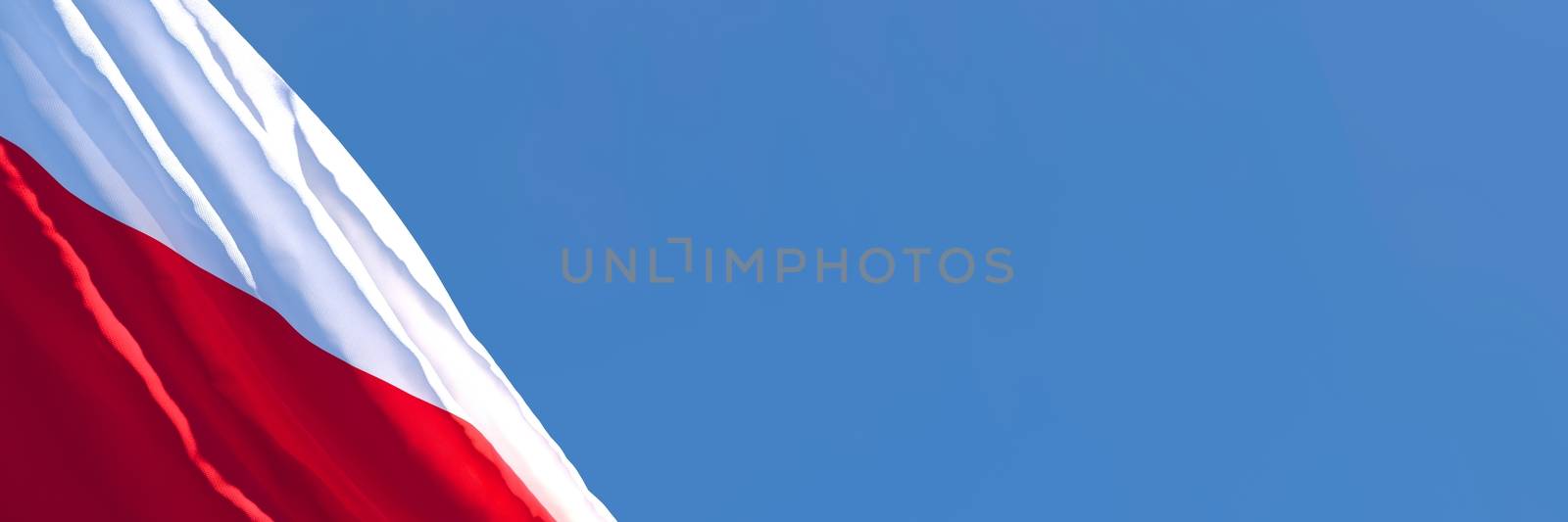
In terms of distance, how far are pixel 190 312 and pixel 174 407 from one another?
19 centimetres

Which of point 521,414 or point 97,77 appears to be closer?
point 97,77

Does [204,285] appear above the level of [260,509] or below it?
above

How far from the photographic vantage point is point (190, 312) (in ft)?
9.85

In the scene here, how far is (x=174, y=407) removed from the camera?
2943 millimetres

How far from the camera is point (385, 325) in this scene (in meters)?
3.06

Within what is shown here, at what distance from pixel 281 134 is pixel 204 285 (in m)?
0.34

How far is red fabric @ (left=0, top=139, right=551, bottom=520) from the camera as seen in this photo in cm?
288

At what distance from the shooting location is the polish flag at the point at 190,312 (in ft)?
9.50

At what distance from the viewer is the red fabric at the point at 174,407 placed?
9.45 feet

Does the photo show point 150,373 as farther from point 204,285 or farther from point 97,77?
point 97,77

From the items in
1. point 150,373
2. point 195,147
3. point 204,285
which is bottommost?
point 150,373

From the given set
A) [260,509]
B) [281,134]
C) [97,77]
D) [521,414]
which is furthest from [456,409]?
[97,77]

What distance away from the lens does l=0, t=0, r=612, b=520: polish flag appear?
2895 mm

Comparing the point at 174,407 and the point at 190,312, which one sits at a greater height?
the point at 190,312
